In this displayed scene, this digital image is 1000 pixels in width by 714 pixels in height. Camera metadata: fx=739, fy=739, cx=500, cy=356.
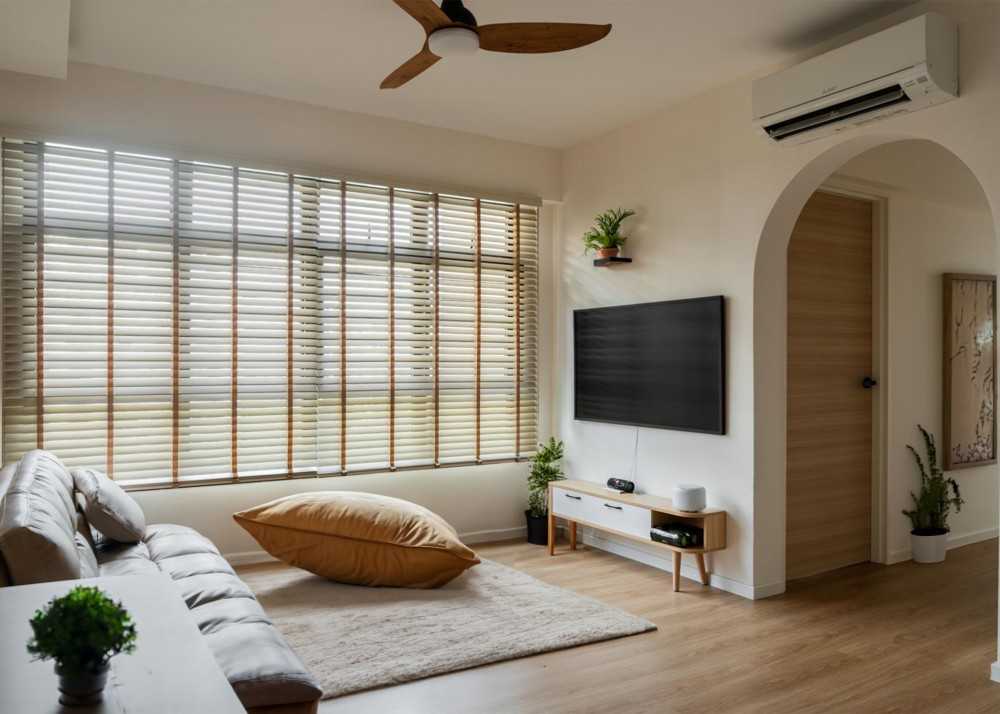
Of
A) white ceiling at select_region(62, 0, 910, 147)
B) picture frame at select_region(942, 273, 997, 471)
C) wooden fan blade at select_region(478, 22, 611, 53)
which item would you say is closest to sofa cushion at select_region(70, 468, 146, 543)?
white ceiling at select_region(62, 0, 910, 147)

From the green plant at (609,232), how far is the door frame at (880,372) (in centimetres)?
155

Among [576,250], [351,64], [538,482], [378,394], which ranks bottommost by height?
[538,482]

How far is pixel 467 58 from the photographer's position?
153 inches

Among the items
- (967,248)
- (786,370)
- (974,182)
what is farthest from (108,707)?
(967,248)

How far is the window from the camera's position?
3984mm

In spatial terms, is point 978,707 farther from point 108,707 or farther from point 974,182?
point 974,182

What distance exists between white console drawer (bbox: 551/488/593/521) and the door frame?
1878mm

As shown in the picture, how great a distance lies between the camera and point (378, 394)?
4.90 metres

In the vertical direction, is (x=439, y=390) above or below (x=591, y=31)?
below

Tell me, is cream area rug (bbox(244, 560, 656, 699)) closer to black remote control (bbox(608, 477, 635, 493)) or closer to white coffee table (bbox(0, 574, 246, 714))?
black remote control (bbox(608, 477, 635, 493))

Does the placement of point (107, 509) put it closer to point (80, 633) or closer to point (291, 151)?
point (80, 633)

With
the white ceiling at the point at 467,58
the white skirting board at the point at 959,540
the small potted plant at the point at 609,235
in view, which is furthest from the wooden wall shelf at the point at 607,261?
the white skirting board at the point at 959,540

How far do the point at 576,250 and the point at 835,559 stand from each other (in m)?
2.68

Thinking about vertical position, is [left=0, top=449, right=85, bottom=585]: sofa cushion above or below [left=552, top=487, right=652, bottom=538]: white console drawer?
above
